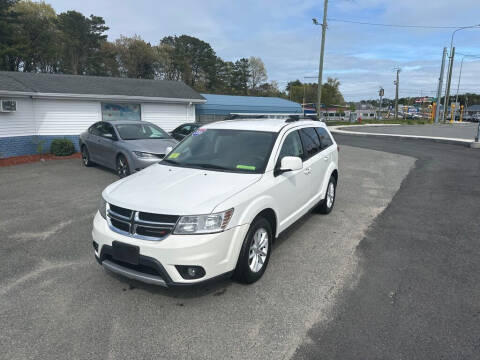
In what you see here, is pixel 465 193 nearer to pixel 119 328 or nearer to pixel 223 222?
pixel 223 222

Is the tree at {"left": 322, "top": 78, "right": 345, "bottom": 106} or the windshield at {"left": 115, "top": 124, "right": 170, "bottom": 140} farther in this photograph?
the tree at {"left": 322, "top": 78, "right": 345, "bottom": 106}

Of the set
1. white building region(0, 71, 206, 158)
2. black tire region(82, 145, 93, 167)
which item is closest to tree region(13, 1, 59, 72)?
white building region(0, 71, 206, 158)

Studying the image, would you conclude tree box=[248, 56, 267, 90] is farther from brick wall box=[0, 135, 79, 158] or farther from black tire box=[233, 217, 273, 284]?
black tire box=[233, 217, 273, 284]

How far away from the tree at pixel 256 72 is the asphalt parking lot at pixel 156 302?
7001cm

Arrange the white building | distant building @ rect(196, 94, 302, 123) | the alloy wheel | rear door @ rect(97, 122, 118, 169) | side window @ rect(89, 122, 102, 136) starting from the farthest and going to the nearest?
distant building @ rect(196, 94, 302, 123) → the white building → side window @ rect(89, 122, 102, 136) → rear door @ rect(97, 122, 118, 169) → the alloy wheel

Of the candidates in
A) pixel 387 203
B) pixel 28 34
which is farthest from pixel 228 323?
pixel 28 34

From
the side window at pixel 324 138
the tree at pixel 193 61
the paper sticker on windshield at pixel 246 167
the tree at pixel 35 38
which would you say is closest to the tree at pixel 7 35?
the tree at pixel 35 38

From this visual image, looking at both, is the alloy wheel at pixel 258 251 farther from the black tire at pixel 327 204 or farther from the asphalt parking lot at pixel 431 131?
the asphalt parking lot at pixel 431 131

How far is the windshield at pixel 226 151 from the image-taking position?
416cm

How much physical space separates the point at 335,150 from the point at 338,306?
3659 millimetres

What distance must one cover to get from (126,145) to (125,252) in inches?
234

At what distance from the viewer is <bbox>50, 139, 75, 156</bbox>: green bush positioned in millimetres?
13688

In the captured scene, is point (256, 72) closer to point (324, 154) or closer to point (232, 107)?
point (232, 107)

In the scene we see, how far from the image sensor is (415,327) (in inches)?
118
